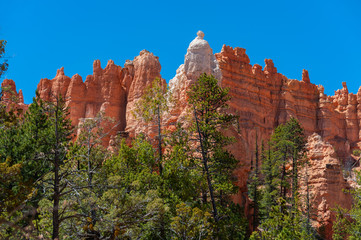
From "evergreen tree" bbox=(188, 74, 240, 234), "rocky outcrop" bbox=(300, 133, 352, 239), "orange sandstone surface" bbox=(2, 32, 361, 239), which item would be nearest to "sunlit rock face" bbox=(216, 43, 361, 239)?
"orange sandstone surface" bbox=(2, 32, 361, 239)

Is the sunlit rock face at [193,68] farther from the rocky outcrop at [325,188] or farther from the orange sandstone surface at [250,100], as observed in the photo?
the rocky outcrop at [325,188]

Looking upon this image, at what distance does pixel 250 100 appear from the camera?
65438 mm

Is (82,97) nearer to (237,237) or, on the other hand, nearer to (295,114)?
(295,114)

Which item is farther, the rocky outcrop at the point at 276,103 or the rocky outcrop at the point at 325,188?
the rocky outcrop at the point at 276,103

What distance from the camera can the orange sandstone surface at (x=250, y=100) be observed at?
38500 mm

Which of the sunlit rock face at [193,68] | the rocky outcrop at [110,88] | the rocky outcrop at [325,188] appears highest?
the rocky outcrop at [110,88]

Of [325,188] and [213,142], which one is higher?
[213,142]

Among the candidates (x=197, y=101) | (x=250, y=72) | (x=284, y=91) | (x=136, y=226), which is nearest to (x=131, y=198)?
(x=136, y=226)

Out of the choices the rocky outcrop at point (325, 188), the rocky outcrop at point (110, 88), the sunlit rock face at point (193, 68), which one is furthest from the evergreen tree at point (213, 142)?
the rocky outcrop at point (110, 88)

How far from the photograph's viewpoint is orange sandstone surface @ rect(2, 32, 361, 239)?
3850 centimetres

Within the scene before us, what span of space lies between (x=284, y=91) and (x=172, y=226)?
59856mm

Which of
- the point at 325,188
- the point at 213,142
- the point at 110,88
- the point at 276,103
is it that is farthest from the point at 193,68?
the point at 276,103

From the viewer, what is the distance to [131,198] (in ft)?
56.4

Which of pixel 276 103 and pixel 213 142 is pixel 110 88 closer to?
pixel 276 103
